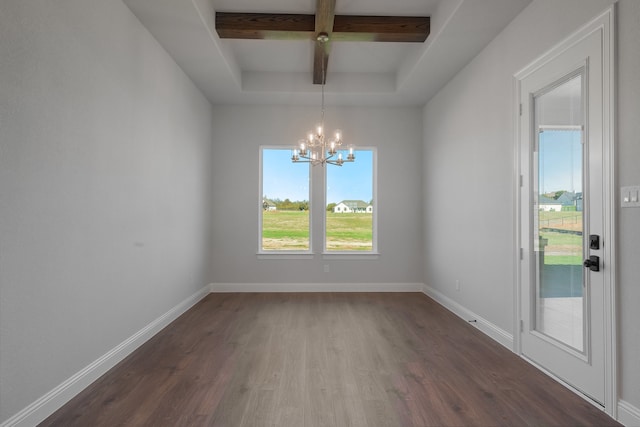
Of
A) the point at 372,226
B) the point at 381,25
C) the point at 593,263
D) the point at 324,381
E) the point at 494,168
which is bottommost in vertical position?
the point at 324,381

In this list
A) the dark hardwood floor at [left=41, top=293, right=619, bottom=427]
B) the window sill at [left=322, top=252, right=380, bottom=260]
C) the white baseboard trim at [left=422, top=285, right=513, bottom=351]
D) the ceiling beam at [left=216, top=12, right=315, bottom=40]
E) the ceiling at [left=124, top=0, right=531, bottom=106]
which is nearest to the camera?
the dark hardwood floor at [left=41, top=293, right=619, bottom=427]

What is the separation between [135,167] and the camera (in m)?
3.15

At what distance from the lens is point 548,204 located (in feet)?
9.05

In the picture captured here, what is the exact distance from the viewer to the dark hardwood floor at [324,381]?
82.8 inches

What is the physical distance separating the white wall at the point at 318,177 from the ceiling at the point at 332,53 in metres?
0.28

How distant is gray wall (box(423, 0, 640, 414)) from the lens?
204 centimetres

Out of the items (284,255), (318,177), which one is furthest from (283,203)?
(284,255)

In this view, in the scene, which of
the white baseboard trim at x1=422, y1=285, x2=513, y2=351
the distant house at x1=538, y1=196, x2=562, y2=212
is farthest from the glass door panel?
the white baseboard trim at x1=422, y1=285, x2=513, y2=351

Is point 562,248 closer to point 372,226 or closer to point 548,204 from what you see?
point 548,204

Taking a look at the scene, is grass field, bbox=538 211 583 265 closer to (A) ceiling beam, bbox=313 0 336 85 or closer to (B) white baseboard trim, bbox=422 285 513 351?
(B) white baseboard trim, bbox=422 285 513 351

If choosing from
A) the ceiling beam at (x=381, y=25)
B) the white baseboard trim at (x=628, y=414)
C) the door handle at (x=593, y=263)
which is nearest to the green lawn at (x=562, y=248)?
the door handle at (x=593, y=263)

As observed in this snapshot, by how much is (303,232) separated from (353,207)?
37.3 inches

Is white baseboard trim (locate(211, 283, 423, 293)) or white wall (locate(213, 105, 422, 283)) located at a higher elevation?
white wall (locate(213, 105, 422, 283))

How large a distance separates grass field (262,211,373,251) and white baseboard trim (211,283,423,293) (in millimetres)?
593
